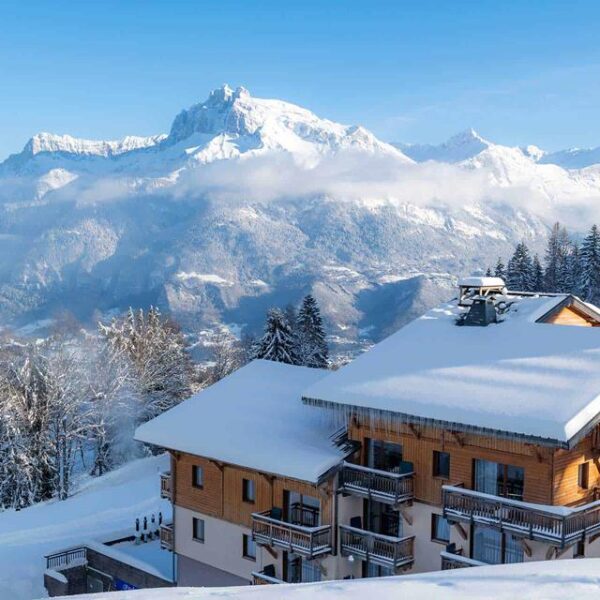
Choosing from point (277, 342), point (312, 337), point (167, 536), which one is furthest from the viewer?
point (312, 337)

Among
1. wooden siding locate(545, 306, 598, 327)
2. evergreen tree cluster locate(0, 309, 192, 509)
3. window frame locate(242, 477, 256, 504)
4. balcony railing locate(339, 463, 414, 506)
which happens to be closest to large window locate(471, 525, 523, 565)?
balcony railing locate(339, 463, 414, 506)

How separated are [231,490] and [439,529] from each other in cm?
834

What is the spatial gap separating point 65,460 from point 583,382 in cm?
4088

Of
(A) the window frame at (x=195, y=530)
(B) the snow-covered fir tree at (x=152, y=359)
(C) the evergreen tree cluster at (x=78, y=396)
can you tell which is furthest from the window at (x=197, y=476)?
(B) the snow-covered fir tree at (x=152, y=359)

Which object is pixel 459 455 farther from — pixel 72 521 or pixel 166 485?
pixel 72 521

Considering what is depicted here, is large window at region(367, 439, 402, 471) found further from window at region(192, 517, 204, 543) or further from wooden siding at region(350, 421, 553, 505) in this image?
window at region(192, 517, 204, 543)

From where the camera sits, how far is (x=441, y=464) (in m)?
26.6

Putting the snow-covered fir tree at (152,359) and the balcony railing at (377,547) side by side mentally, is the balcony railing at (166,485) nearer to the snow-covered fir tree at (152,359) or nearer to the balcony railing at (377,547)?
the balcony railing at (377,547)

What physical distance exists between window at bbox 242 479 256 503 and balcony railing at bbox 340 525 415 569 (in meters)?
4.01

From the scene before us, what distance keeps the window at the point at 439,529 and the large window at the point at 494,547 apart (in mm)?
1224

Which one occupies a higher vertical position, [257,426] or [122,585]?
[257,426]

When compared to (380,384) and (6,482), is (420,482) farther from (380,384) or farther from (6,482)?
(6,482)

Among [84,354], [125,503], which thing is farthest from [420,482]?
[84,354]

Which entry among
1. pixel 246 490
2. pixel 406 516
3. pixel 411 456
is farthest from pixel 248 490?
pixel 411 456
